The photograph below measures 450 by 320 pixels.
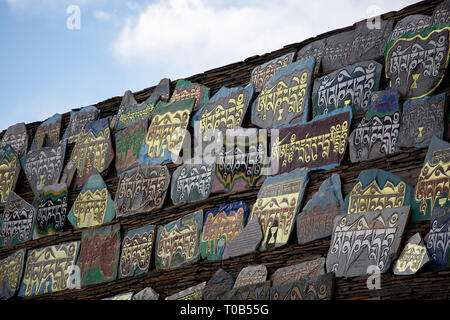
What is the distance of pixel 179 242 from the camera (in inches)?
254

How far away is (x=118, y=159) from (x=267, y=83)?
1655 millimetres

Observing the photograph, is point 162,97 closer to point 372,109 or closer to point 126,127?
point 126,127

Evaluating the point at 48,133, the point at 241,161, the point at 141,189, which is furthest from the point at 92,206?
the point at 241,161

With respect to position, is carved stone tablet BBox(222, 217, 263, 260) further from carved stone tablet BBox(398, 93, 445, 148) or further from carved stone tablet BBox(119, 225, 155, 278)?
carved stone tablet BBox(398, 93, 445, 148)

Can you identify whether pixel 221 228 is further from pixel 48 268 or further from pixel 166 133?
pixel 48 268

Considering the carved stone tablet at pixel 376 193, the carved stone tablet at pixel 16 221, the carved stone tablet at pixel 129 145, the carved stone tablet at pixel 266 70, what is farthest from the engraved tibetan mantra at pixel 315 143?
the carved stone tablet at pixel 16 221

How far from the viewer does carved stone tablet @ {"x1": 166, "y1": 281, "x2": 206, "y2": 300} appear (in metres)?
6.03

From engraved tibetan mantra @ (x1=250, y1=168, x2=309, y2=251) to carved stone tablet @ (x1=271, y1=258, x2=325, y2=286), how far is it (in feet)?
0.72

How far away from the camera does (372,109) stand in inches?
214

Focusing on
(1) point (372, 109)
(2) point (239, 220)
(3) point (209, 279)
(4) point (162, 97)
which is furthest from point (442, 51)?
(4) point (162, 97)

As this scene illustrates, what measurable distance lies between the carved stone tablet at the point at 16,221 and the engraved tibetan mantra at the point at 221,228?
2125 millimetres

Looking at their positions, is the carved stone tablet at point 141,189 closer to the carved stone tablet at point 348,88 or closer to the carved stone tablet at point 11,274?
the carved stone tablet at point 11,274

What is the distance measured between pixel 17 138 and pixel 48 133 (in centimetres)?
44

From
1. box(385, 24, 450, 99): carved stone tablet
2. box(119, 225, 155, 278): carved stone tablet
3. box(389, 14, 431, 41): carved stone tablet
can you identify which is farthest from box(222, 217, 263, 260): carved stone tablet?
box(389, 14, 431, 41): carved stone tablet
